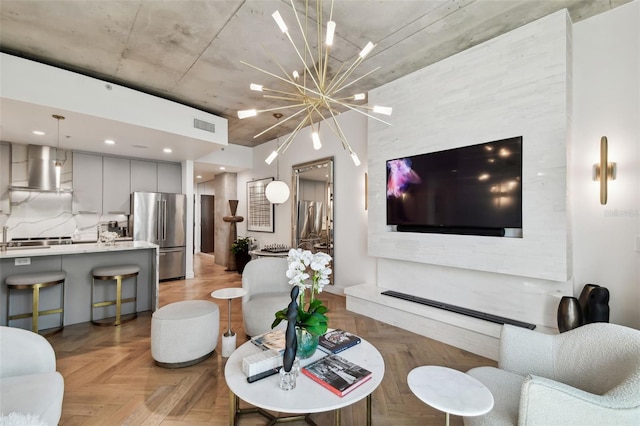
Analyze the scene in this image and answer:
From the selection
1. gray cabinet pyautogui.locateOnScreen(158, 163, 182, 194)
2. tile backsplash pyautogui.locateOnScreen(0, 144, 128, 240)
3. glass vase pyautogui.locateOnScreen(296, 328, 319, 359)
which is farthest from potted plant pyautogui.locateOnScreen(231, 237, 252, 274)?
glass vase pyautogui.locateOnScreen(296, 328, 319, 359)

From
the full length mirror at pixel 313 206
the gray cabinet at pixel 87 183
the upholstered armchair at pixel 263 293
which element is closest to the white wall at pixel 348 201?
the full length mirror at pixel 313 206

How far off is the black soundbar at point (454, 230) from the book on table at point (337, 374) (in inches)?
84.7

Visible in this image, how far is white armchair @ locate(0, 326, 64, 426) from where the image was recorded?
1338 millimetres

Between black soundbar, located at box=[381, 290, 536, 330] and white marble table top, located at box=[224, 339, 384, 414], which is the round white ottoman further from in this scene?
black soundbar, located at box=[381, 290, 536, 330]

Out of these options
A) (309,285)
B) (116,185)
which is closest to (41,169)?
(116,185)

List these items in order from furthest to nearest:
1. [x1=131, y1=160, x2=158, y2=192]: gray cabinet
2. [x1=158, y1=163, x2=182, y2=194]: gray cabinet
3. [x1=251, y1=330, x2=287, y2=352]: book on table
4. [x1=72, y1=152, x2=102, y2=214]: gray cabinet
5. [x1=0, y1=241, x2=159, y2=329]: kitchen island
→ [x1=158, y1=163, x2=182, y2=194]: gray cabinet < [x1=131, y1=160, x2=158, y2=192]: gray cabinet < [x1=72, y1=152, x2=102, y2=214]: gray cabinet < [x1=0, y1=241, x2=159, y2=329]: kitchen island < [x1=251, y1=330, x2=287, y2=352]: book on table

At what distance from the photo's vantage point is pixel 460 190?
3182 mm

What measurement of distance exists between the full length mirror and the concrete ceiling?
6.22ft

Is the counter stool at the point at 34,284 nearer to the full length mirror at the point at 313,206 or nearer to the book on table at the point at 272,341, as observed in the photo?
the book on table at the point at 272,341

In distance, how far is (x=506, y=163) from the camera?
9.27 ft

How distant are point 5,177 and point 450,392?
6.93 meters

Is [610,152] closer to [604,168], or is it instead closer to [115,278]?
[604,168]

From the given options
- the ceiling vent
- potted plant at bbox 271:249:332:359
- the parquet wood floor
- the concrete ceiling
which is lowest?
the parquet wood floor

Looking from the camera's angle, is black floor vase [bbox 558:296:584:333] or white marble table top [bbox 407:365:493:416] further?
black floor vase [bbox 558:296:584:333]
